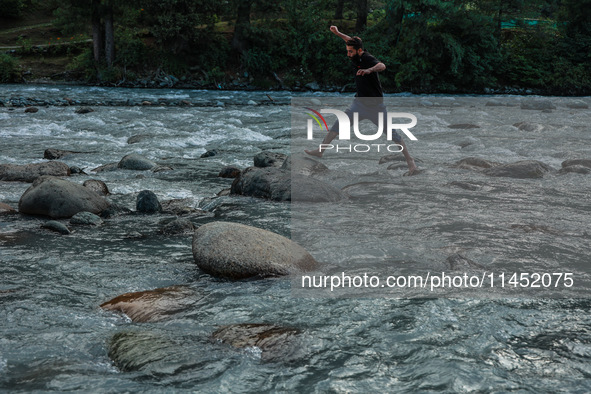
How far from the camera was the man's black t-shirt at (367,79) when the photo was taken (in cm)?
850

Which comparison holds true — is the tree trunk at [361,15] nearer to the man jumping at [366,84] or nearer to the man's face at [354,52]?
the man jumping at [366,84]

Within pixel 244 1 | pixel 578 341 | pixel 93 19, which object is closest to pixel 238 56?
pixel 244 1

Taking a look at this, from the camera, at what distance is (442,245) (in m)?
5.56

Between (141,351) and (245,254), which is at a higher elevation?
(245,254)

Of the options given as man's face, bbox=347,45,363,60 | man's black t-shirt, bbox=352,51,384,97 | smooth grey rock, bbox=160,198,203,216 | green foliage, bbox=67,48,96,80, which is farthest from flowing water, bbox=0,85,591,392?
green foliage, bbox=67,48,96,80

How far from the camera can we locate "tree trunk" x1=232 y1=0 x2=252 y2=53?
31992mm

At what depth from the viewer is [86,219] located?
645cm

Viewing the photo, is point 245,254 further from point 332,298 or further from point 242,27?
point 242,27

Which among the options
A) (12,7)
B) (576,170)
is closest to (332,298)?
(576,170)

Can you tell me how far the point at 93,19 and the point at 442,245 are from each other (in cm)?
2992

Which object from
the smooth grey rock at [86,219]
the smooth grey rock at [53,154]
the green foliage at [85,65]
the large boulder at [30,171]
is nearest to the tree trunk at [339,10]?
the green foliage at [85,65]

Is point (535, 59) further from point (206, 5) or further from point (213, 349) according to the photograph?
point (213, 349)

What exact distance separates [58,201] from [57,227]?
0.76 m

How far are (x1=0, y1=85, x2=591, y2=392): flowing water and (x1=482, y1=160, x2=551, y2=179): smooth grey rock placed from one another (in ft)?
0.68
